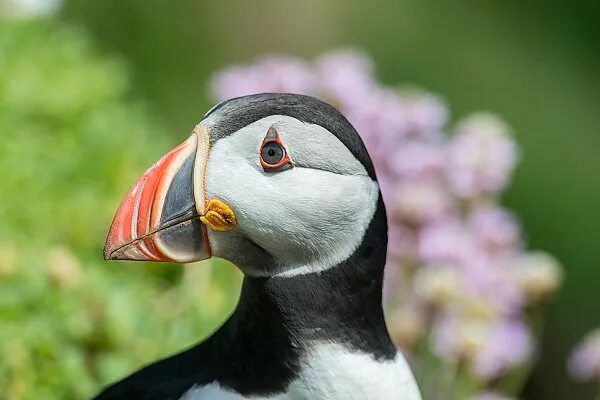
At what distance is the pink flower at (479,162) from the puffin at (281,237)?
3.27 ft

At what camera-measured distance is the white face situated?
4.73ft

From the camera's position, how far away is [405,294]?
8.65 feet

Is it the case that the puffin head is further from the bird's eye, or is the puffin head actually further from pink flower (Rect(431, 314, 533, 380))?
pink flower (Rect(431, 314, 533, 380))

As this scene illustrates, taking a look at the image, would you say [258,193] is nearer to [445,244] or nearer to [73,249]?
[445,244]

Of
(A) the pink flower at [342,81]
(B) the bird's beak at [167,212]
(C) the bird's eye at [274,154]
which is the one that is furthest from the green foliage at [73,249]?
(C) the bird's eye at [274,154]

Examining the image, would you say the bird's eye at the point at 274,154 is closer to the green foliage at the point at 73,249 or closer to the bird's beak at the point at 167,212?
the bird's beak at the point at 167,212

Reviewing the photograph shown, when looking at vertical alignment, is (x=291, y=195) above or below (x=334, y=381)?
above

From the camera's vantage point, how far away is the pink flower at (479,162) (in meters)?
2.54

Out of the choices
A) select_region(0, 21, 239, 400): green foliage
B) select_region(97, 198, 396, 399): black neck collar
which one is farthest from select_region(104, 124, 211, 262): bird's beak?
select_region(0, 21, 239, 400): green foliage

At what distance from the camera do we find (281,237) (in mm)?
1465

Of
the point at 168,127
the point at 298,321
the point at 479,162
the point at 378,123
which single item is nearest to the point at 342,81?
the point at 378,123

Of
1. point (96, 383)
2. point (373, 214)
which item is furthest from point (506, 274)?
point (373, 214)

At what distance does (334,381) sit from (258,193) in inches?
11.0

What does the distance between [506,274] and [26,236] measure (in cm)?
103
